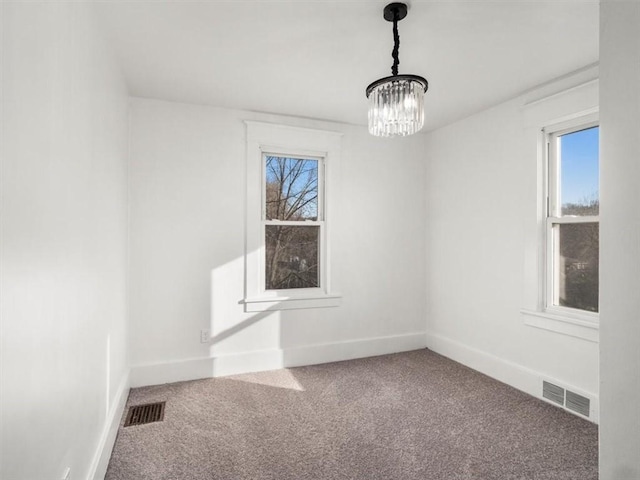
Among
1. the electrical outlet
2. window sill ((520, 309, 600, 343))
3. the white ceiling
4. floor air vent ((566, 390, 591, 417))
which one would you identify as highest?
the white ceiling

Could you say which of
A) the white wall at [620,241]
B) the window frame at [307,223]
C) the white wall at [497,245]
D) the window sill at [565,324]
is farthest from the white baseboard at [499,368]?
the white wall at [620,241]

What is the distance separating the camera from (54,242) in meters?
1.25

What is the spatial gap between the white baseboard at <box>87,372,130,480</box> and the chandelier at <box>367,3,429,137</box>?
2216 mm

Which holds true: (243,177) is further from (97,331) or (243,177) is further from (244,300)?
(97,331)

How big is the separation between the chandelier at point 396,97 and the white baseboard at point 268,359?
2.36 m

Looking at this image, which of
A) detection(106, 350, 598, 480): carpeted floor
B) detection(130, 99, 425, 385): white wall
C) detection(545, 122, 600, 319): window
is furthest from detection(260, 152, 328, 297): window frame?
detection(545, 122, 600, 319): window

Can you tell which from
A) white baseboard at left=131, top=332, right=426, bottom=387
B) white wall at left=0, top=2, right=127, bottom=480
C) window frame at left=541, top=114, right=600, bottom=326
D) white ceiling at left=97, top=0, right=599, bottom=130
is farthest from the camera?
white baseboard at left=131, top=332, right=426, bottom=387

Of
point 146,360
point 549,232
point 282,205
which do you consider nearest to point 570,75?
point 549,232

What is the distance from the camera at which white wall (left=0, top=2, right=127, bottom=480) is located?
94 cm

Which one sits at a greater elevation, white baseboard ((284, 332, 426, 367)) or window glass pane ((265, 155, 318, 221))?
window glass pane ((265, 155, 318, 221))

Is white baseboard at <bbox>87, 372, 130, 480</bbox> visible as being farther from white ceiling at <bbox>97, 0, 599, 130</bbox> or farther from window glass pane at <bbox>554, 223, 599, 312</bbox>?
window glass pane at <bbox>554, 223, 599, 312</bbox>

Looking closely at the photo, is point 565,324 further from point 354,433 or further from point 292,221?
point 292,221

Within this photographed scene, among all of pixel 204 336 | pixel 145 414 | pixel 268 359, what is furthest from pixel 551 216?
pixel 145 414

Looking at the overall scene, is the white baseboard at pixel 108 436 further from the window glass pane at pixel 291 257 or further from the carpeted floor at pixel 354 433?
the window glass pane at pixel 291 257
